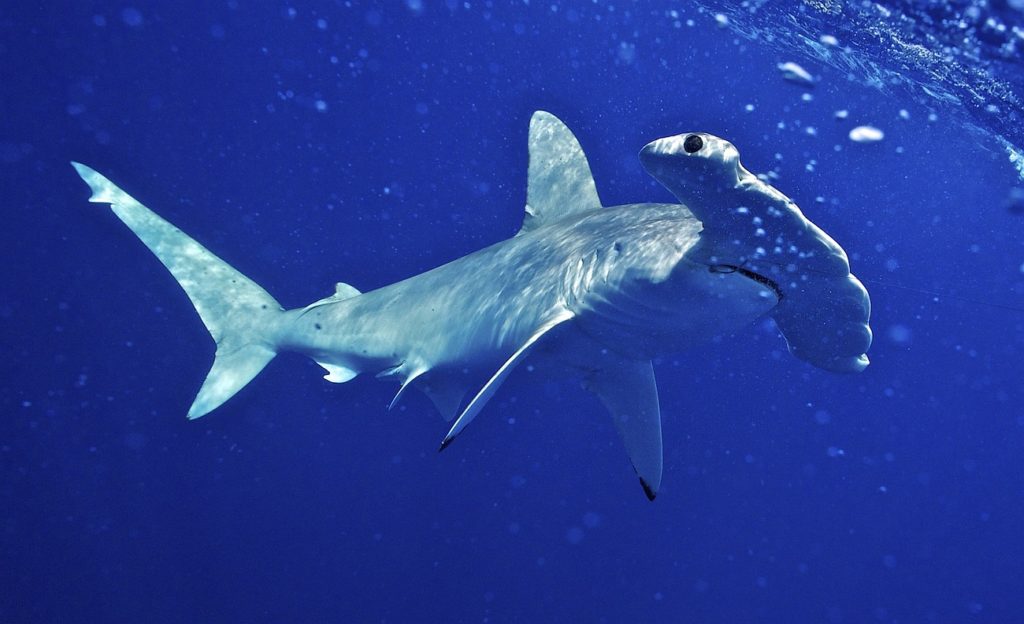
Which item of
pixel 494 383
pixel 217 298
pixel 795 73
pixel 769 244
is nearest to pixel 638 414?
pixel 494 383

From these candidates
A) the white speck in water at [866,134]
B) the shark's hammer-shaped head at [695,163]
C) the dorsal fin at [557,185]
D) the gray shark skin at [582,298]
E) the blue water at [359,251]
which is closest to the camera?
the shark's hammer-shaped head at [695,163]

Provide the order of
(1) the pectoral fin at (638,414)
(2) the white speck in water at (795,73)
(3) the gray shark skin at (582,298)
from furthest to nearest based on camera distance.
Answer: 1. (2) the white speck in water at (795,73)
2. (1) the pectoral fin at (638,414)
3. (3) the gray shark skin at (582,298)

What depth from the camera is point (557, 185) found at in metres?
5.99

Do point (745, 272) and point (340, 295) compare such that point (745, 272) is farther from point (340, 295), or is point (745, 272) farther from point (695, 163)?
point (340, 295)

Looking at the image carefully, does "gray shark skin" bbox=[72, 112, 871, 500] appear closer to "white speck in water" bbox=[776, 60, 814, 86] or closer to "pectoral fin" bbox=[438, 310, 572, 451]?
"pectoral fin" bbox=[438, 310, 572, 451]

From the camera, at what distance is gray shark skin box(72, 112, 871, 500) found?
111 inches

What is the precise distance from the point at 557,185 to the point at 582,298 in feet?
6.94

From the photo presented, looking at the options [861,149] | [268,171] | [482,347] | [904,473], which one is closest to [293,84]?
[268,171]

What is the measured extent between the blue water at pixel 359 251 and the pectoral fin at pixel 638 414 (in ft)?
28.6

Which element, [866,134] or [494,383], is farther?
[866,134]

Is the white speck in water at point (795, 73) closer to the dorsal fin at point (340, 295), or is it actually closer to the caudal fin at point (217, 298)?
the dorsal fin at point (340, 295)

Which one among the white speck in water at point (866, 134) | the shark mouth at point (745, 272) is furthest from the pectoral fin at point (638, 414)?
the white speck in water at point (866, 134)

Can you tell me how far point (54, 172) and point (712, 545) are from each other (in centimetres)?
2390

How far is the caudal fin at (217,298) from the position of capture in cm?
644
